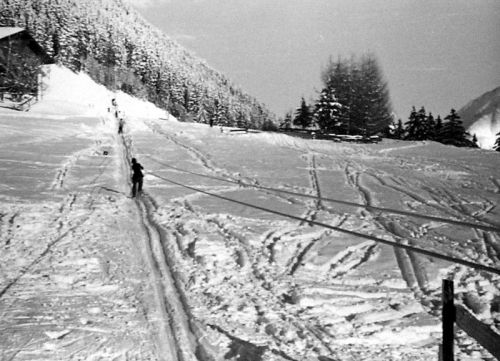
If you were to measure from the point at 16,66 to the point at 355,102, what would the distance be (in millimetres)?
41749

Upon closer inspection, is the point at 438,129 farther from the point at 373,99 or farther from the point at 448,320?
the point at 448,320

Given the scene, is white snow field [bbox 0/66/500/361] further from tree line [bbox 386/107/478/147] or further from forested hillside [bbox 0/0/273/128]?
forested hillside [bbox 0/0/273/128]

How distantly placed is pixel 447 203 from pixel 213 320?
11467 mm

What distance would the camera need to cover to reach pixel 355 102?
45.1m

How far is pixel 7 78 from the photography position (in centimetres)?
5062

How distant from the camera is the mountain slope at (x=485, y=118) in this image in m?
81.7

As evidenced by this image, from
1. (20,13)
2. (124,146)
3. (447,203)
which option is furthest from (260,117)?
(447,203)

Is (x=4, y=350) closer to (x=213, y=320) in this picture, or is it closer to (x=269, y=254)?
(x=213, y=320)

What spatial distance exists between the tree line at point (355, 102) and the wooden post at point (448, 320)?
140 feet

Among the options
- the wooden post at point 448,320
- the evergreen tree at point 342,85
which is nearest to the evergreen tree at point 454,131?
the evergreen tree at point 342,85

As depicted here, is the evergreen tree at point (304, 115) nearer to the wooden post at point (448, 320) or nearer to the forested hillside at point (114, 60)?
the forested hillside at point (114, 60)

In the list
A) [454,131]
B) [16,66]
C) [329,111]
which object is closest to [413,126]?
[454,131]

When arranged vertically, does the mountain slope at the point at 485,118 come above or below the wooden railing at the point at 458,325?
above

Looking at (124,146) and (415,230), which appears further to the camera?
(124,146)
